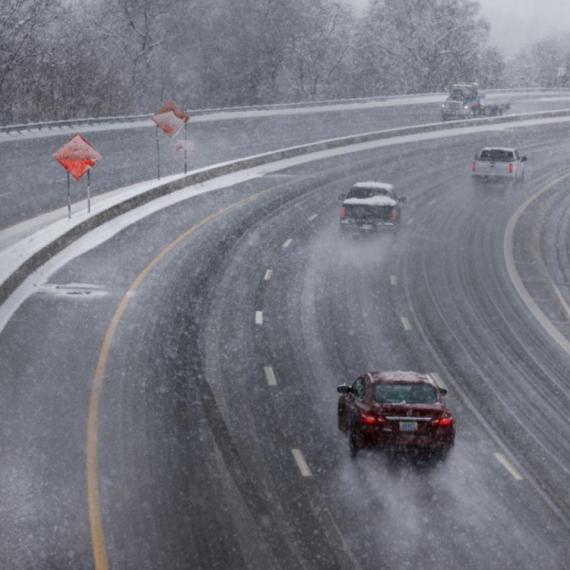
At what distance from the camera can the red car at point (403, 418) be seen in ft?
51.7

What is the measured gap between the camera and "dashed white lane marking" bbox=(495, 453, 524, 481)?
1597cm

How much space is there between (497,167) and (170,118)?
15548 millimetres

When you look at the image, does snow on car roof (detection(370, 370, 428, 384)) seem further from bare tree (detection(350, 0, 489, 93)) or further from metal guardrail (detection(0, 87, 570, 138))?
bare tree (detection(350, 0, 489, 93))

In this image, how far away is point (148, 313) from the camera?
24859 millimetres

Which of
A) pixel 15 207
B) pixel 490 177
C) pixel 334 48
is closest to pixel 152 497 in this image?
pixel 15 207

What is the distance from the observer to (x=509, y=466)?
16391 mm

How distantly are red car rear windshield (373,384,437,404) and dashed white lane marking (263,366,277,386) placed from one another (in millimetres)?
4160

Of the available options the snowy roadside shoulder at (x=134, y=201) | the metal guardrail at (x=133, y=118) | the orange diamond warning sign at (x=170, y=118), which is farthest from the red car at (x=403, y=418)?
the metal guardrail at (x=133, y=118)

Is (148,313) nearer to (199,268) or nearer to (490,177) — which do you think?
(199,268)

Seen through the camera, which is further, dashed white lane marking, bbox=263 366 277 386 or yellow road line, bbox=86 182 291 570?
dashed white lane marking, bbox=263 366 277 386

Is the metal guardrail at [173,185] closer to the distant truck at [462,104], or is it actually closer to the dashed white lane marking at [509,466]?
the distant truck at [462,104]

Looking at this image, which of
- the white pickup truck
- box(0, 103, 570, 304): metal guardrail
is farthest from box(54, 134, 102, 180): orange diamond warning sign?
the white pickup truck

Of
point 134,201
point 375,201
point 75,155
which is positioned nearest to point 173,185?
point 134,201

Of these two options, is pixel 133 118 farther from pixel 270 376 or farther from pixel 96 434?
pixel 96 434
